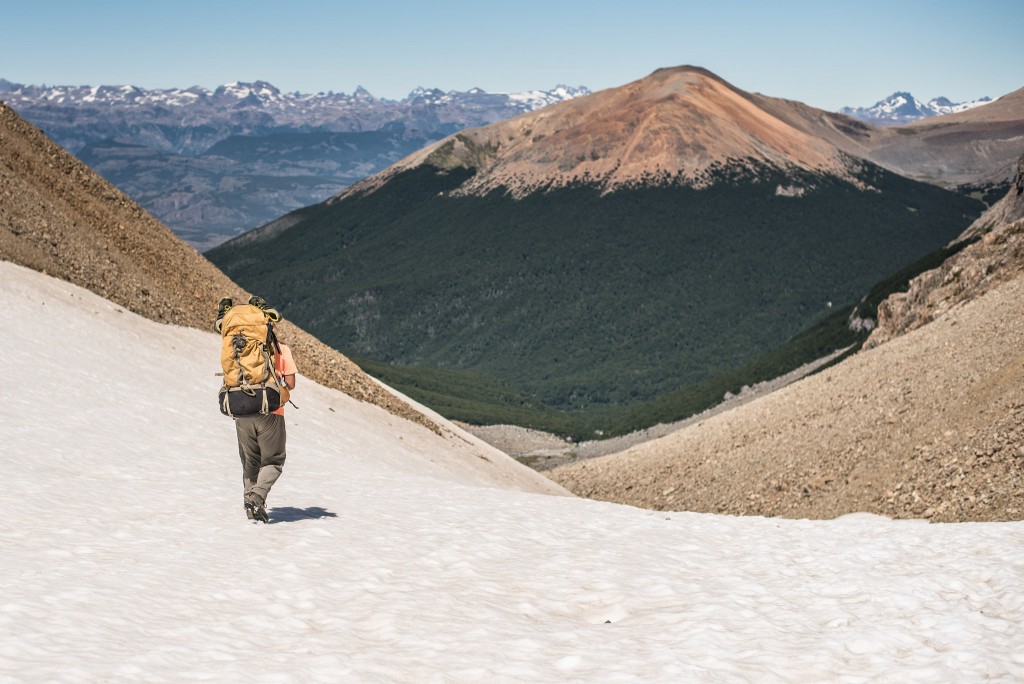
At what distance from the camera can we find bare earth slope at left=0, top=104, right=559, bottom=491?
44.6 m

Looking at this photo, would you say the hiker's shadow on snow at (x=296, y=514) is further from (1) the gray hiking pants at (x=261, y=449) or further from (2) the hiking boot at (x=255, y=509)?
(1) the gray hiking pants at (x=261, y=449)

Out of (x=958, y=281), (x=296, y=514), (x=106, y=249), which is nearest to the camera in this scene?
(x=296, y=514)

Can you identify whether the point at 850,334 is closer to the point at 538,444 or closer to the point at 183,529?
the point at 538,444

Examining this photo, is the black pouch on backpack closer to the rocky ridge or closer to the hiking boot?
the hiking boot

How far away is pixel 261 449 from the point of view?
1828 centimetres

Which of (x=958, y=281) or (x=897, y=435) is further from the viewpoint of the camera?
(x=958, y=281)

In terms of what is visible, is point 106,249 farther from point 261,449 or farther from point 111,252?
point 261,449

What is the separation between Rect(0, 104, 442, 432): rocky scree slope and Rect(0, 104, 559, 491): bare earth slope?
2.6 inches

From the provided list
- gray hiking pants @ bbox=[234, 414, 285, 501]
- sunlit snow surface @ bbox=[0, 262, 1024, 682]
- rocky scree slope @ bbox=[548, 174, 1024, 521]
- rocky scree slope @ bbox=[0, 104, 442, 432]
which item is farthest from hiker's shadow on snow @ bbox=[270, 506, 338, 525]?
rocky scree slope @ bbox=[548, 174, 1024, 521]

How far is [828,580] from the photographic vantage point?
16.7 m

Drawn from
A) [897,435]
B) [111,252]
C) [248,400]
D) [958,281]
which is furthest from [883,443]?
[111,252]

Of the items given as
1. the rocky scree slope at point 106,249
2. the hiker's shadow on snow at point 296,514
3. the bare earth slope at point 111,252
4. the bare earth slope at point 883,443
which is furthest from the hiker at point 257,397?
the bare earth slope at point 111,252

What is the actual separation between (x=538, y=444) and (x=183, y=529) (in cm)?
13809

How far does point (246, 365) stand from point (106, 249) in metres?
34.7
